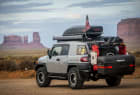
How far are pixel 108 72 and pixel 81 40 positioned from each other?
207 cm

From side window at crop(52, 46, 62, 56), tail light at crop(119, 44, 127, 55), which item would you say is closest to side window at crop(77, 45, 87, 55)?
side window at crop(52, 46, 62, 56)

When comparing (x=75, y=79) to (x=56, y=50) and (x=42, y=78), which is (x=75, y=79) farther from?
(x=42, y=78)

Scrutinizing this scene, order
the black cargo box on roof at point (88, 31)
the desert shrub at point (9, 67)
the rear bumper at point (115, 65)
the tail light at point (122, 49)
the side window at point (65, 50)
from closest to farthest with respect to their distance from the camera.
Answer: the rear bumper at point (115, 65) < the black cargo box on roof at point (88, 31) < the tail light at point (122, 49) < the side window at point (65, 50) < the desert shrub at point (9, 67)

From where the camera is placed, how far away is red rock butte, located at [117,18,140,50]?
6560 inches

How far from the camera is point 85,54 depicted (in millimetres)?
16891

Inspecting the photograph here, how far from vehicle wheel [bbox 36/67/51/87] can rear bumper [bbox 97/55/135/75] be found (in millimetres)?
3500

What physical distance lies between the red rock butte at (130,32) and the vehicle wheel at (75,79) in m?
144

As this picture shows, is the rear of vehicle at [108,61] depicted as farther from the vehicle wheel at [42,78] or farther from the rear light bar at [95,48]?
the vehicle wheel at [42,78]

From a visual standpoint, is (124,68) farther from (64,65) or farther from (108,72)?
(64,65)

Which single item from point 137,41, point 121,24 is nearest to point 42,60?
point 137,41

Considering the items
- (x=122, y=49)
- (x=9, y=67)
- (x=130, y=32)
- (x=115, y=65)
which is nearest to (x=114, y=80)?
(x=122, y=49)

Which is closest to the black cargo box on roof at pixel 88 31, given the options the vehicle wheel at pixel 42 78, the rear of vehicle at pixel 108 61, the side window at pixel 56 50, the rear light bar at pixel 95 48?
the rear of vehicle at pixel 108 61

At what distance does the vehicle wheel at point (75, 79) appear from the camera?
1684 cm

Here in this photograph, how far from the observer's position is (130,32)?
595 ft
